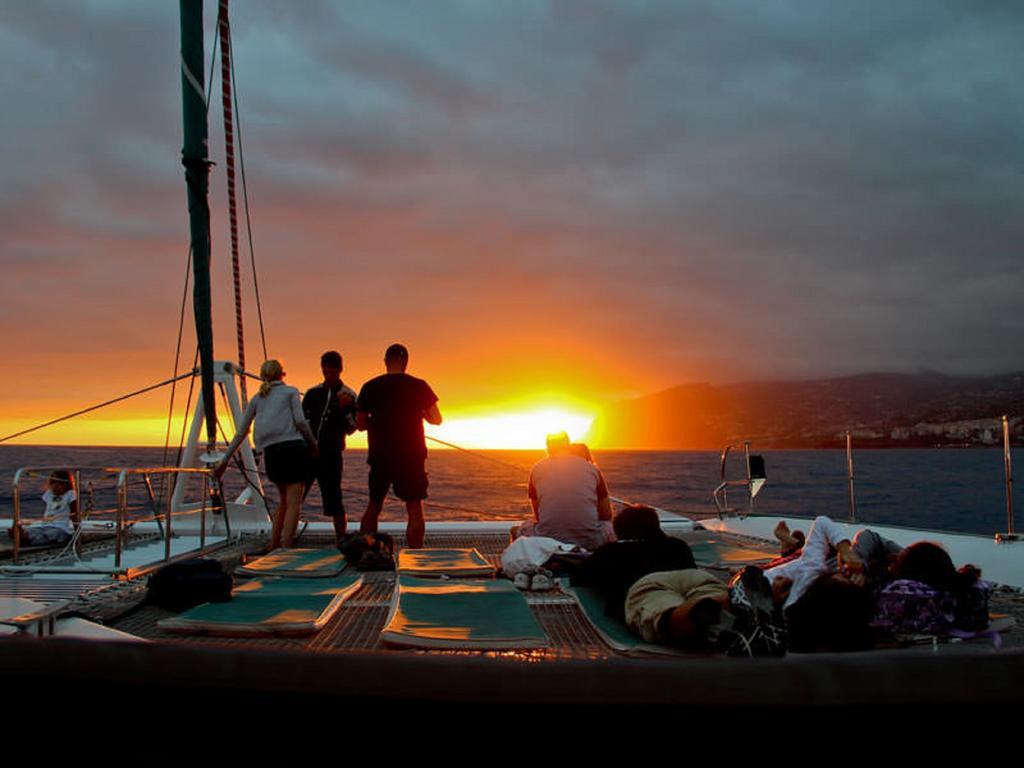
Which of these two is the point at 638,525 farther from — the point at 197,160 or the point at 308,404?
the point at 197,160

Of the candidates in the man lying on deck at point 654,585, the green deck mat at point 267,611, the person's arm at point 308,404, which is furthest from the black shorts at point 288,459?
the man lying on deck at point 654,585

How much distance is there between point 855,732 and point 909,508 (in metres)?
34.9

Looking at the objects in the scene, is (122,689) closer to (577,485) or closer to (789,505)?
(577,485)

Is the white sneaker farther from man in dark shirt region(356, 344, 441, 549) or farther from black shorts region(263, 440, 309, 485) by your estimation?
black shorts region(263, 440, 309, 485)

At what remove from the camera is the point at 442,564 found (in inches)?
217

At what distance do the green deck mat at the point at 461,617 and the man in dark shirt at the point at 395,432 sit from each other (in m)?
2.17

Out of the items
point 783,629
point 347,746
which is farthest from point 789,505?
point 347,746

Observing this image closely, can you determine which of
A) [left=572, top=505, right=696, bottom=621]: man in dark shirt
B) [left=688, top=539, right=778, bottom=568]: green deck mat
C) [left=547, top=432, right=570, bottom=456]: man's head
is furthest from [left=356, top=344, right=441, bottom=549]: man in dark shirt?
[left=572, top=505, right=696, bottom=621]: man in dark shirt

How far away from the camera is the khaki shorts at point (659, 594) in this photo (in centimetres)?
329

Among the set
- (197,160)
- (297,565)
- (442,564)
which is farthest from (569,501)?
(197,160)

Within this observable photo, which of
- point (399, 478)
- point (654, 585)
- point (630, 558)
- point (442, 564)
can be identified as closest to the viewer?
point (654, 585)

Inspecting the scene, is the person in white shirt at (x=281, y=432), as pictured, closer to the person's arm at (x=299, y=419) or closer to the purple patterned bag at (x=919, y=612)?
the person's arm at (x=299, y=419)

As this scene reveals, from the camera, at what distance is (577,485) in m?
5.67

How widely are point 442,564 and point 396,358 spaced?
2114 mm
